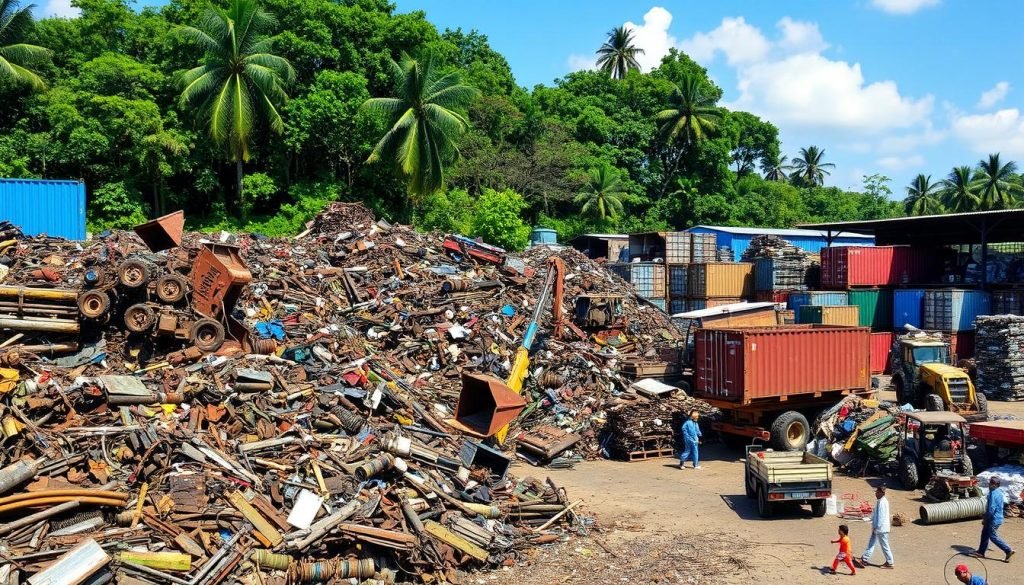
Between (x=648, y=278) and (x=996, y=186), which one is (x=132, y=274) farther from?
(x=996, y=186)

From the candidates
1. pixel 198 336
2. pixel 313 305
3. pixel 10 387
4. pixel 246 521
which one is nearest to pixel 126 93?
pixel 313 305

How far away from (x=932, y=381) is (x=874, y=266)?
13.1 metres

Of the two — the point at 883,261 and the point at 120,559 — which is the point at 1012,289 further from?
the point at 120,559

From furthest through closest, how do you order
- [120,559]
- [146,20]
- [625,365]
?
[146,20], [625,365], [120,559]

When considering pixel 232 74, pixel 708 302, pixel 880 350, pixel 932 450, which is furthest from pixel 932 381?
pixel 232 74

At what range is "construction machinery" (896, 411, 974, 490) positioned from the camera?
13.9 meters

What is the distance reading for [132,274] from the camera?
52.6 feet

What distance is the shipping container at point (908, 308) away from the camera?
1128 inches

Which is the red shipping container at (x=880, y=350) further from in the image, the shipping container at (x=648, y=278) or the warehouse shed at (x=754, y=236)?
the warehouse shed at (x=754, y=236)

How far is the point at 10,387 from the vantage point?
1300 centimetres

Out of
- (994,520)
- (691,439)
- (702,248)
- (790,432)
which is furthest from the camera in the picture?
(702,248)

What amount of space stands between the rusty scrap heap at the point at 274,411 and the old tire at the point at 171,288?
5cm

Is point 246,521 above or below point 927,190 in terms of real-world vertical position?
below

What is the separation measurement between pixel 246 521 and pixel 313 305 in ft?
37.7
